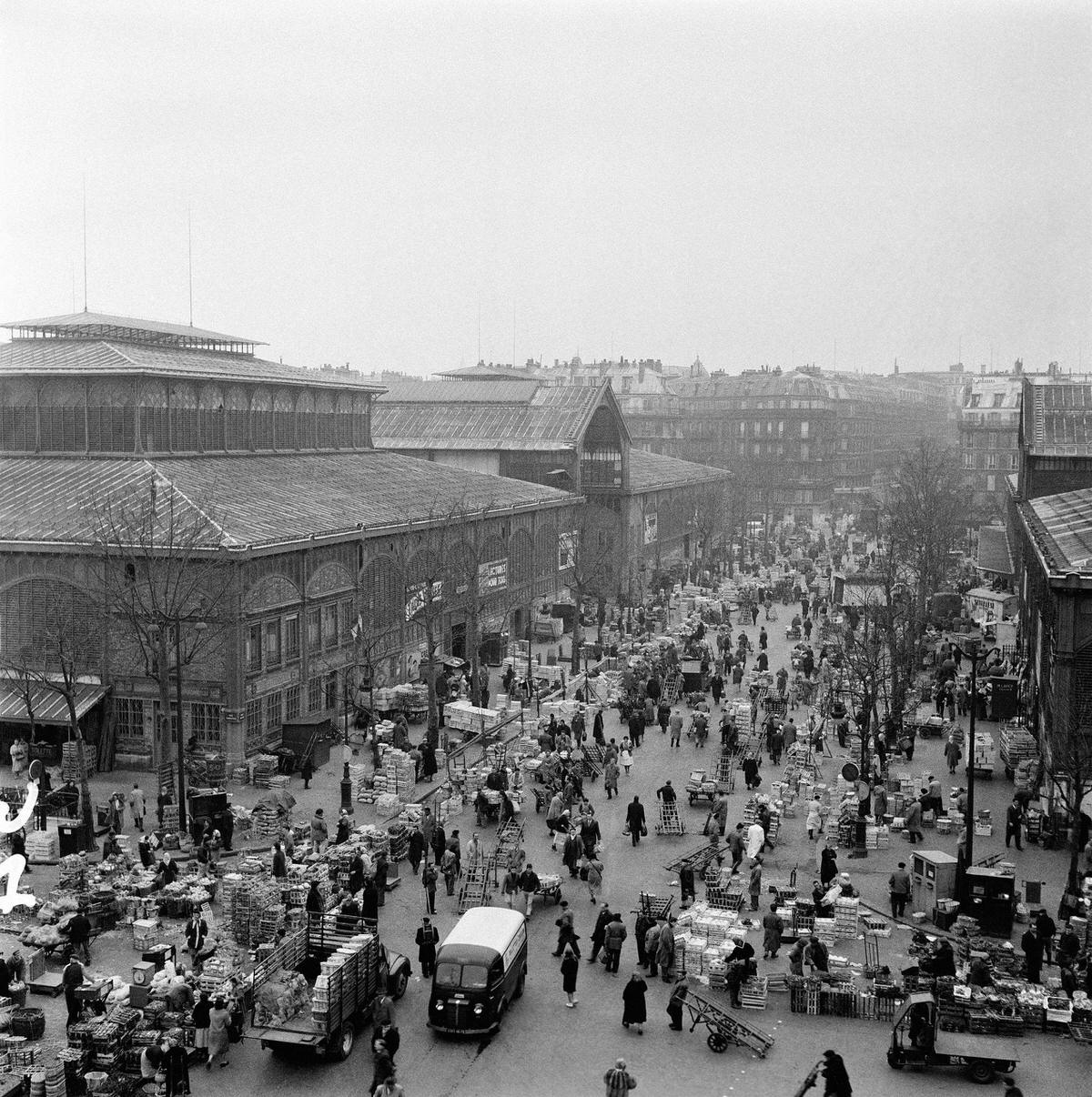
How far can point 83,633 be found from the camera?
3884cm

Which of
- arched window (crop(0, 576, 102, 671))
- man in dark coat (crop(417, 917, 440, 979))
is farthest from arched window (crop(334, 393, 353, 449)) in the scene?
man in dark coat (crop(417, 917, 440, 979))

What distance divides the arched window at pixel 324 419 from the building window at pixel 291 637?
18.5 metres

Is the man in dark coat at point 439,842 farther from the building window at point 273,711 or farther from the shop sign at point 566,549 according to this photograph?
the shop sign at point 566,549

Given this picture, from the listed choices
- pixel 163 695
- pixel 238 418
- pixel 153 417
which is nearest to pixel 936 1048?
pixel 163 695

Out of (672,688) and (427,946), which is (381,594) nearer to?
(672,688)

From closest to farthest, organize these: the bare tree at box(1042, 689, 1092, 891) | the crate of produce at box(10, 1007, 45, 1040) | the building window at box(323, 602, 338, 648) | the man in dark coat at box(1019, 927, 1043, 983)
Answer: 1. the crate of produce at box(10, 1007, 45, 1040)
2. the man in dark coat at box(1019, 927, 1043, 983)
3. the bare tree at box(1042, 689, 1092, 891)
4. the building window at box(323, 602, 338, 648)

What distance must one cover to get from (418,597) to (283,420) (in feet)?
39.2

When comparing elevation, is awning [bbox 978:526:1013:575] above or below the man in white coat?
above

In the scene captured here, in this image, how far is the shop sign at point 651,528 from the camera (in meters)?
91.6

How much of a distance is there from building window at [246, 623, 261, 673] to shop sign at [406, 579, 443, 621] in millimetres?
8920

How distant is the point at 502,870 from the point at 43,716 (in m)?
15.6

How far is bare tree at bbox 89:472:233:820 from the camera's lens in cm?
3722

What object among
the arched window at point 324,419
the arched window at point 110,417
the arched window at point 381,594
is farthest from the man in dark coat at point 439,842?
the arched window at point 324,419

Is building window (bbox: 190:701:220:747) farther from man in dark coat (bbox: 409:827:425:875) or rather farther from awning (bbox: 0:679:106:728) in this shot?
man in dark coat (bbox: 409:827:425:875)
